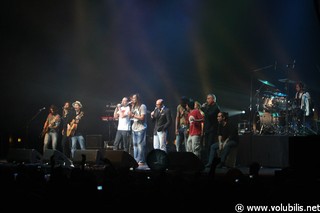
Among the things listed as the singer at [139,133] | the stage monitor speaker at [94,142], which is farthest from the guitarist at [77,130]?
the singer at [139,133]

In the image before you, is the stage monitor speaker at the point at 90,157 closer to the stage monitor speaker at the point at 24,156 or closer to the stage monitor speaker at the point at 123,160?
the stage monitor speaker at the point at 123,160

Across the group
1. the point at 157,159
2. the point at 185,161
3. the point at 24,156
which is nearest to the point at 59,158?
the point at 24,156

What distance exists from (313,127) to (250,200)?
1147 centimetres

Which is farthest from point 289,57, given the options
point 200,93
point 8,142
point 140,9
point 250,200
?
point 250,200

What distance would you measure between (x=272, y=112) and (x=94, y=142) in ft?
20.7

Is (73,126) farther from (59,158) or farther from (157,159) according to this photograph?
(157,159)

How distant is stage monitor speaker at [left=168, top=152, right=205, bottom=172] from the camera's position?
376 inches

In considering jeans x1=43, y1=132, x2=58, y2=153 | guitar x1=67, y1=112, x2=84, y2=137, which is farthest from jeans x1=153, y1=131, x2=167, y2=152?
jeans x1=43, y1=132, x2=58, y2=153

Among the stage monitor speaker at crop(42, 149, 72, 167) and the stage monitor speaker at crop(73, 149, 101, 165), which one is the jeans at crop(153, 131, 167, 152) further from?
the stage monitor speaker at crop(42, 149, 72, 167)

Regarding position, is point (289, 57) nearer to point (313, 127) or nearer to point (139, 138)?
point (313, 127)

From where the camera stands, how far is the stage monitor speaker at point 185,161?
9.55 metres

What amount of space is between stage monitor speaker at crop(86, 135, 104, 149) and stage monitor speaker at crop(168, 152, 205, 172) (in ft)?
18.8

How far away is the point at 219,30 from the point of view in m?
17.2

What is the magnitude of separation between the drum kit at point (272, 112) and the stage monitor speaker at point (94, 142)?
5.42 meters
